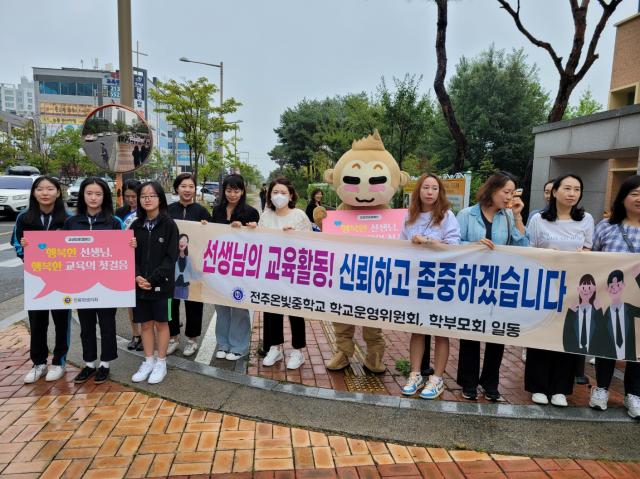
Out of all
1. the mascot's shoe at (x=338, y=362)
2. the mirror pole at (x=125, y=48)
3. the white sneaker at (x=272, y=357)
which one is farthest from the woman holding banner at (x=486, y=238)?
the mirror pole at (x=125, y=48)

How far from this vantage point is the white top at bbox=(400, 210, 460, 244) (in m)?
3.65

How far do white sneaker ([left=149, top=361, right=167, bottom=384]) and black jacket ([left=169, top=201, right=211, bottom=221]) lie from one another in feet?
4.55

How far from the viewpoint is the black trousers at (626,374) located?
3.48m

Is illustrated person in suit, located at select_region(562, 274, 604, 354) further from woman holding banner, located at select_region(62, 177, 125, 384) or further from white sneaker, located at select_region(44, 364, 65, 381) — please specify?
white sneaker, located at select_region(44, 364, 65, 381)

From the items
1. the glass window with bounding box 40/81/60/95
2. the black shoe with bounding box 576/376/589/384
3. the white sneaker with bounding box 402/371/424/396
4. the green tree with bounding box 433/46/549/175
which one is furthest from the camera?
the glass window with bounding box 40/81/60/95

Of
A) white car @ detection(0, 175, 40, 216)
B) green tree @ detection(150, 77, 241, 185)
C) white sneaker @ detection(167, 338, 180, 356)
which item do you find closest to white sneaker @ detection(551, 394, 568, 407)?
white sneaker @ detection(167, 338, 180, 356)

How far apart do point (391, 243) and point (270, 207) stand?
124cm

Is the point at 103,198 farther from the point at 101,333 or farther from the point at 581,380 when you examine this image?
the point at 581,380

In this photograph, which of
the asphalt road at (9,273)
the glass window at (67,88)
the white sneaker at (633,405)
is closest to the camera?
the white sneaker at (633,405)

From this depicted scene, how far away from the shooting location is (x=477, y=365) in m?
3.72

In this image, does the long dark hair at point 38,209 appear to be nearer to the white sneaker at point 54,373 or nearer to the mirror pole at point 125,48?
the white sneaker at point 54,373

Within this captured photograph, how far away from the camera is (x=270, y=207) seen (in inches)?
171

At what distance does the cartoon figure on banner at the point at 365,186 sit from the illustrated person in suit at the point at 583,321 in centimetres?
153

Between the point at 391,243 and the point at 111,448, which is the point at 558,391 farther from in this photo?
the point at 111,448
